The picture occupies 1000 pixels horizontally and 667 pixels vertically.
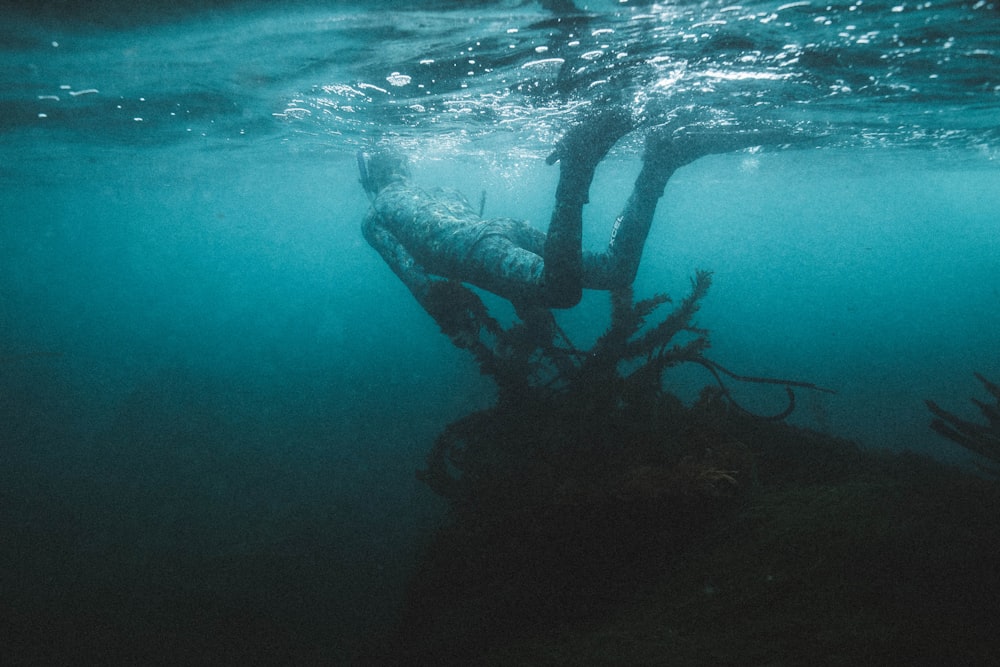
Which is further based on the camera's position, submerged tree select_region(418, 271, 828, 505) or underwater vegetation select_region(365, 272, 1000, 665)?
submerged tree select_region(418, 271, 828, 505)

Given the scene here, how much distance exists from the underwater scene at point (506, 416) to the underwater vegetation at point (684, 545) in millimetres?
24

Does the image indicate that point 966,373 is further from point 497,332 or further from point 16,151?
point 16,151

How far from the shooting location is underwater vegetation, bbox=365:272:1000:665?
226 centimetres

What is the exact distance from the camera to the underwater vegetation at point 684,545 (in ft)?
7.42

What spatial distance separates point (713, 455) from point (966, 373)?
2778cm

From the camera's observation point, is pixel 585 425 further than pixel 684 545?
Yes

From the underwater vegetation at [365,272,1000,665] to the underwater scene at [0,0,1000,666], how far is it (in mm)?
24

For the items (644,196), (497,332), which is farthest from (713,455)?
(644,196)

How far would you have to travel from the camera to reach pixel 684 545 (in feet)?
11.1

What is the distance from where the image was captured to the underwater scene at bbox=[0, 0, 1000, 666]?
297 cm

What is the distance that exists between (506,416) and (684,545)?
8.70 ft

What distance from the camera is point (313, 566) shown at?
8672 mm

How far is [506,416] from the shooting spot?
5.62m

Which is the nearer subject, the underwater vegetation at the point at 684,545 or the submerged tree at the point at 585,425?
the underwater vegetation at the point at 684,545
